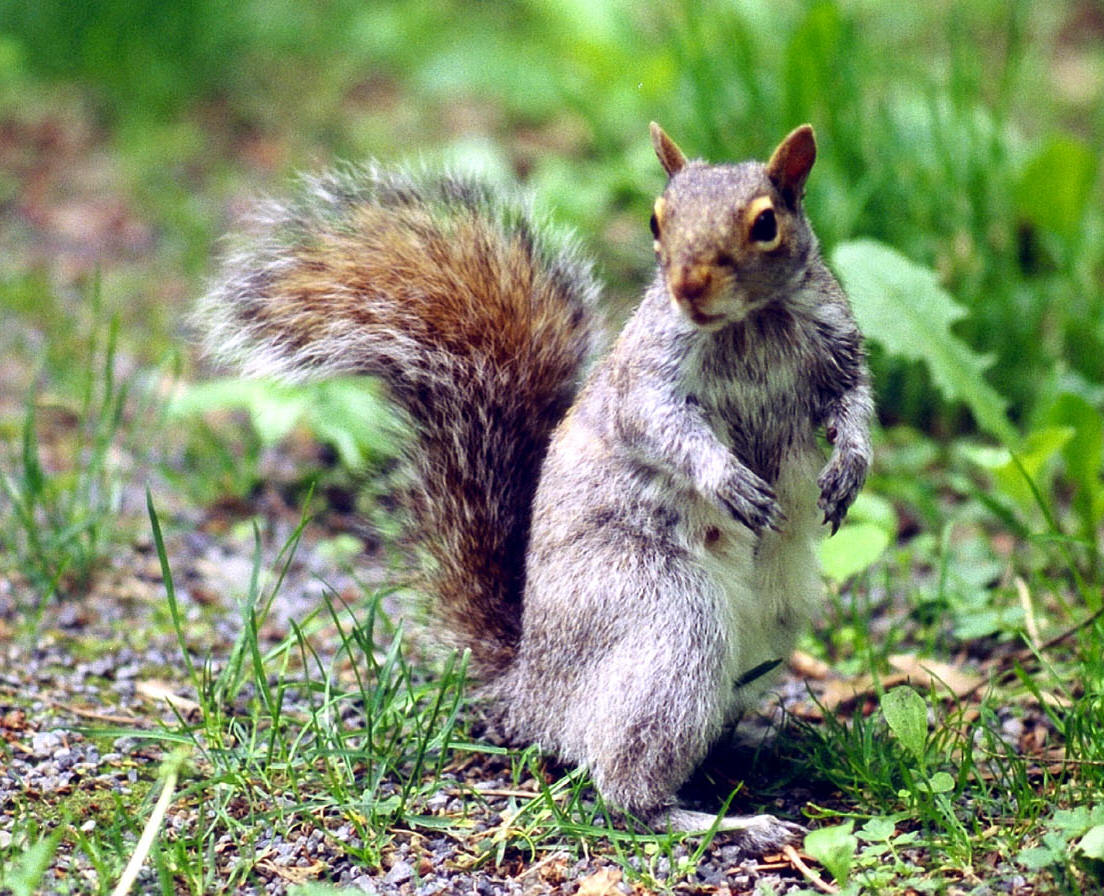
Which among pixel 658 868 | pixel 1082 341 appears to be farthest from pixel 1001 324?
Answer: pixel 658 868

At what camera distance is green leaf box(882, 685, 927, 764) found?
253 cm

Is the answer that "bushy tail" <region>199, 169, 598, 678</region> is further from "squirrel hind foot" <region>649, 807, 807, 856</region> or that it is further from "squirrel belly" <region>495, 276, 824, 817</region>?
"squirrel hind foot" <region>649, 807, 807, 856</region>

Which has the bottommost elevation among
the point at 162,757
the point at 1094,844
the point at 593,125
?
the point at 162,757

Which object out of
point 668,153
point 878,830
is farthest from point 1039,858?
point 668,153

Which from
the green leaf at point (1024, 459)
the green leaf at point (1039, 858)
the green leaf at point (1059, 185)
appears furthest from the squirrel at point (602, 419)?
the green leaf at point (1059, 185)

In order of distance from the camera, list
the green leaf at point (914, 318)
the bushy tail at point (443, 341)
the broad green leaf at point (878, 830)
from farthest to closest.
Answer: the green leaf at point (914, 318)
the bushy tail at point (443, 341)
the broad green leaf at point (878, 830)

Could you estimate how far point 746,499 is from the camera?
2.49 metres

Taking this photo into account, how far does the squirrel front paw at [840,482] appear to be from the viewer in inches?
102

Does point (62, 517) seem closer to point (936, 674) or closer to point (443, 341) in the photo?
point (443, 341)

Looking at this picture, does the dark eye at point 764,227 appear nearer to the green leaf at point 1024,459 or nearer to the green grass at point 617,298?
the green grass at point 617,298

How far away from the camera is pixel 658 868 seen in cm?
243

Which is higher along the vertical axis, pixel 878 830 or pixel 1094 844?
pixel 1094 844

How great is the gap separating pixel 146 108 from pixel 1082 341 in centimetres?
433

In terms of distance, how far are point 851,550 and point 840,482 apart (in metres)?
0.67
